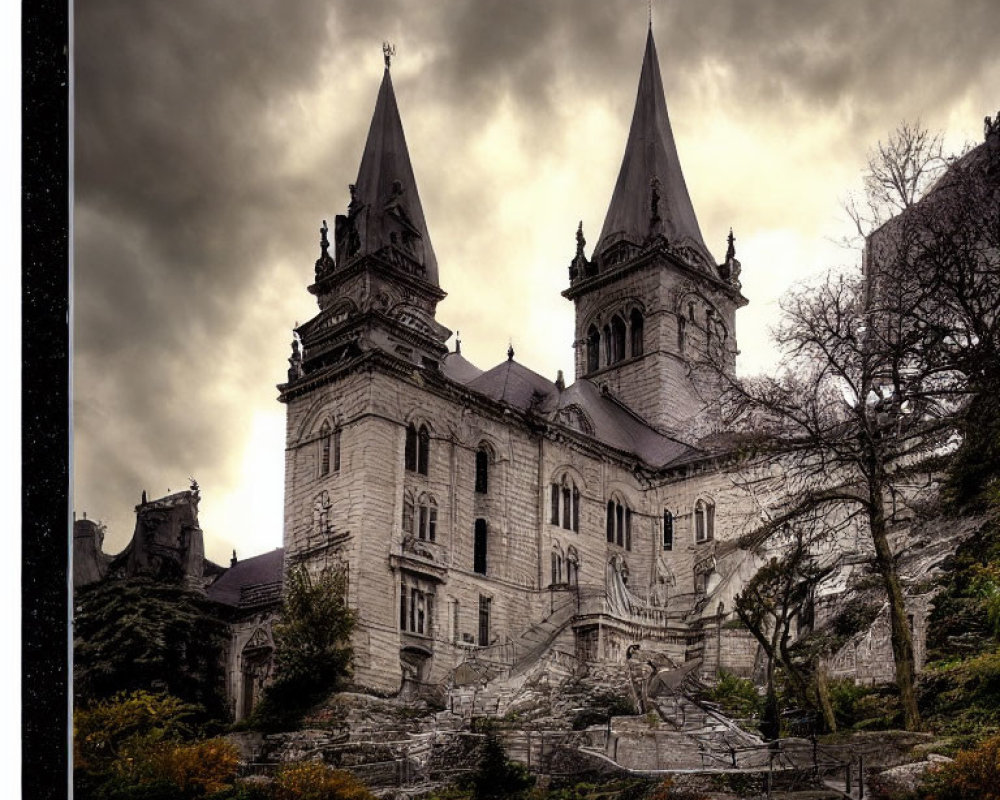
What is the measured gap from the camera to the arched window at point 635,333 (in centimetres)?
1945

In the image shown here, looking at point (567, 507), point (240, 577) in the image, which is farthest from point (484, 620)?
point (240, 577)

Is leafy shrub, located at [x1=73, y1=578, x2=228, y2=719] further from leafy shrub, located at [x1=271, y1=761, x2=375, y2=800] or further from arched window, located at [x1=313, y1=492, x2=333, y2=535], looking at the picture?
arched window, located at [x1=313, y1=492, x2=333, y2=535]

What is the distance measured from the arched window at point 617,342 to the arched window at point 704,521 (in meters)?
8.33

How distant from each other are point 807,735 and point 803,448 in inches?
74.3

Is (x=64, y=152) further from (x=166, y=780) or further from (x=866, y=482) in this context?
(x=866, y=482)

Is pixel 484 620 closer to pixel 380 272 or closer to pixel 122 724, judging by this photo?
pixel 380 272

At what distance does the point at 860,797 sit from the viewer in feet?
17.7

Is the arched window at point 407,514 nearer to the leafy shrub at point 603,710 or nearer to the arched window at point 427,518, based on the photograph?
the arched window at point 427,518

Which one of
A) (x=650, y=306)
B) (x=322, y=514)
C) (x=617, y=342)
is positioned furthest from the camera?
(x=617, y=342)

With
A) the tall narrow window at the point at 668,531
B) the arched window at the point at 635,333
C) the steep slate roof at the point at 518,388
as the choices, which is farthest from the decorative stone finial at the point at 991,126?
the arched window at the point at 635,333

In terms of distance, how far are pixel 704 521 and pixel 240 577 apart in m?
5.06

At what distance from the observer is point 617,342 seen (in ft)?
65.3

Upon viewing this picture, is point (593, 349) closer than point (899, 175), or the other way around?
point (899, 175)

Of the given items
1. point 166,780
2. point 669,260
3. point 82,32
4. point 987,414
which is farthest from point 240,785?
point 669,260
